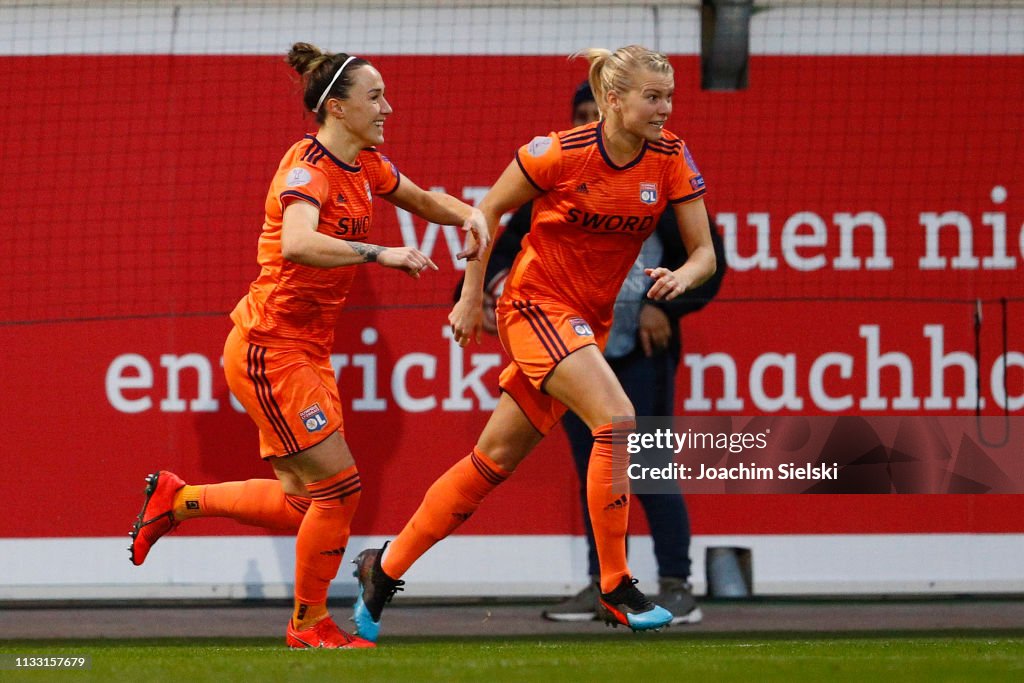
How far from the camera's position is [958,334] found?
739 centimetres

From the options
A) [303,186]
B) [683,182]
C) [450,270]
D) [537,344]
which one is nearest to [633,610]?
[537,344]

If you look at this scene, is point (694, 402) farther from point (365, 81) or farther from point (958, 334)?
point (365, 81)

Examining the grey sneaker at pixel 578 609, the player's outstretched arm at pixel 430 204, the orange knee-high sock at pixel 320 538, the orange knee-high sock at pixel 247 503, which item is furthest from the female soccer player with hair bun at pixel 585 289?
the grey sneaker at pixel 578 609

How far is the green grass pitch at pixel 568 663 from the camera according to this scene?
178 inches

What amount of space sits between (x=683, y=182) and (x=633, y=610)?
4.92 feet


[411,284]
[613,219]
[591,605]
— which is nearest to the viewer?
[613,219]

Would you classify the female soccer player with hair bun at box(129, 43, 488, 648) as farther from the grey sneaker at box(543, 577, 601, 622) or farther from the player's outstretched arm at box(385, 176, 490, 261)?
the grey sneaker at box(543, 577, 601, 622)

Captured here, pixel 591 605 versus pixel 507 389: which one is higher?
pixel 507 389

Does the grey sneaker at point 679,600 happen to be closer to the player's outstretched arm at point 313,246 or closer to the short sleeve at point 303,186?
the player's outstretched arm at point 313,246

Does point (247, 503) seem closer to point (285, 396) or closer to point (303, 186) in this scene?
point (285, 396)

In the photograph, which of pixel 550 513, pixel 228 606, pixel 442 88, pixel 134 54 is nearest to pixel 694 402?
pixel 550 513

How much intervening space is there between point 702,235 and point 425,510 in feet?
4.61

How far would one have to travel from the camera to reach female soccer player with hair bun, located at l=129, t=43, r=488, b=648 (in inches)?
224

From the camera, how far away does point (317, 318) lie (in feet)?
19.3
